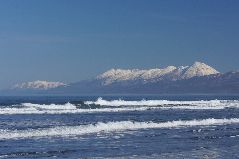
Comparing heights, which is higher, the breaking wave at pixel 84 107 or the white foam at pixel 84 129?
the breaking wave at pixel 84 107

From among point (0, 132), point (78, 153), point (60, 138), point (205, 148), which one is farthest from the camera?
point (0, 132)

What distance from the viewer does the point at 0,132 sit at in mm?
39031

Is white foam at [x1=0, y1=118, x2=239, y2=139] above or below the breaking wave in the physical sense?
below

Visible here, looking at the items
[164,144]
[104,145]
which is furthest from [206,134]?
[104,145]

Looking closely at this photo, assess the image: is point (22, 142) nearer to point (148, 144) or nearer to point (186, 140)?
point (148, 144)

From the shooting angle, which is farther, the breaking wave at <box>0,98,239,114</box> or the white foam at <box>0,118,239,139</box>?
the breaking wave at <box>0,98,239,114</box>

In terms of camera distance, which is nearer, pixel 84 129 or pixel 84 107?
pixel 84 129

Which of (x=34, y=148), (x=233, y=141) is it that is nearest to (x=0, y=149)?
(x=34, y=148)

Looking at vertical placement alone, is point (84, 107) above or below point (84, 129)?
above

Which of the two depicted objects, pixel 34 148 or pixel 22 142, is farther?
pixel 22 142

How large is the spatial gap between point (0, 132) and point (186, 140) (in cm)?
1273

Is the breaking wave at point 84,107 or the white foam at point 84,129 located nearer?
the white foam at point 84,129

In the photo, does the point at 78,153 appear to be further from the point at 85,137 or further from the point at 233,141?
the point at 233,141

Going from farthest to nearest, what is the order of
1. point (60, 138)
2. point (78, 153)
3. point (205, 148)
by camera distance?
point (60, 138), point (205, 148), point (78, 153)
